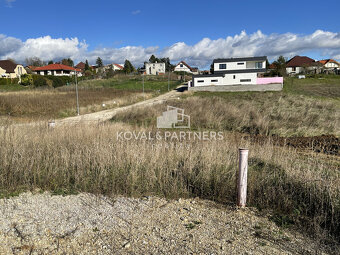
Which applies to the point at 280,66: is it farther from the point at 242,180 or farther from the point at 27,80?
the point at 242,180

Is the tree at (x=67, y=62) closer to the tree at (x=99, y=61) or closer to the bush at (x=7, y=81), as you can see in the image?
the tree at (x=99, y=61)

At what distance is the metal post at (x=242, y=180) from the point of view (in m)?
3.72

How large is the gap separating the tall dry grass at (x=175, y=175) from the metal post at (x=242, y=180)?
25cm

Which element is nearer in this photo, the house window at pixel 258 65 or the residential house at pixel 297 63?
the house window at pixel 258 65

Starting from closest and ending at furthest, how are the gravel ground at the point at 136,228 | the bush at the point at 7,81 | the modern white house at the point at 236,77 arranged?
1. the gravel ground at the point at 136,228
2. the modern white house at the point at 236,77
3. the bush at the point at 7,81

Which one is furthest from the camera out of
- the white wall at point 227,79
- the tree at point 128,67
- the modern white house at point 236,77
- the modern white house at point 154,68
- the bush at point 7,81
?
the modern white house at point 154,68

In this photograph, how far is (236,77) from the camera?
39500mm

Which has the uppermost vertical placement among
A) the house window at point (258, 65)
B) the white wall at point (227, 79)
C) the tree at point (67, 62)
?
the tree at point (67, 62)

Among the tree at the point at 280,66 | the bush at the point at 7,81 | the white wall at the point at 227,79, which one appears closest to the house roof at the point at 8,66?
the bush at the point at 7,81

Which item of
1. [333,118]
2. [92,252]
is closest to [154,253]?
[92,252]

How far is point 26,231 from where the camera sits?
3.13 meters

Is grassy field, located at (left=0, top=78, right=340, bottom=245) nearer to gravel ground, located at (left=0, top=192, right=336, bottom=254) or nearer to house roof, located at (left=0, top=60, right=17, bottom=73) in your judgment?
gravel ground, located at (left=0, top=192, right=336, bottom=254)

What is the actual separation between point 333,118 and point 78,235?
13.7 metres

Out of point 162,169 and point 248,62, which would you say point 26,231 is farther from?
point 248,62
